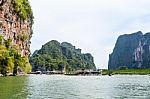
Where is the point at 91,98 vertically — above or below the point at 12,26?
below

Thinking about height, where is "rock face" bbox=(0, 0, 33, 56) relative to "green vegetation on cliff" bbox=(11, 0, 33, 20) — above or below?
below

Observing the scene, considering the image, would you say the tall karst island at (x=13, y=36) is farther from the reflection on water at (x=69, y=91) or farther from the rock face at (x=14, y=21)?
the reflection on water at (x=69, y=91)

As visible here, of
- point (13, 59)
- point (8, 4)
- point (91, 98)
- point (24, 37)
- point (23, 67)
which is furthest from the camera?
point (24, 37)

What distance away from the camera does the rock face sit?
524 ft

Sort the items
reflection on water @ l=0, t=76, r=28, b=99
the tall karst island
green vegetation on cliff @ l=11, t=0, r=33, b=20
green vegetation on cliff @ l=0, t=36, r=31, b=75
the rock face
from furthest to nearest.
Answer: green vegetation on cliff @ l=11, t=0, r=33, b=20 → the rock face → the tall karst island → green vegetation on cliff @ l=0, t=36, r=31, b=75 → reflection on water @ l=0, t=76, r=28, b=99

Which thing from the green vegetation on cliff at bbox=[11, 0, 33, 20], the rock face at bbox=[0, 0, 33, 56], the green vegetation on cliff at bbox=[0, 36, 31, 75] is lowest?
the green vegetation on cliff at bbox=[0, 36, 31, 75]

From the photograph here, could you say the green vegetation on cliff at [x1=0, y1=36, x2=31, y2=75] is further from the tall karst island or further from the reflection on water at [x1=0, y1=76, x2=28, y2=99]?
the reflection on water at [x1=0, y1=76, x2=28, y2=99]

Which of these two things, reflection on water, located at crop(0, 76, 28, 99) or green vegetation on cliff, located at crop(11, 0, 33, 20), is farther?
green vegetation on cliff, located at crop(11, 0, 33, 20)

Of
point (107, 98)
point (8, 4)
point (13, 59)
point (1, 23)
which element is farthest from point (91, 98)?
point (8, 4)

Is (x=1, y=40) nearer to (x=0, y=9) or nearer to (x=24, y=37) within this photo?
(x=0, y=9)

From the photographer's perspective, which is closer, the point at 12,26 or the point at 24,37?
the point at 12,26

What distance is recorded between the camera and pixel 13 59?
138000 millimetres

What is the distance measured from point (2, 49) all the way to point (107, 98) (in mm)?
92402

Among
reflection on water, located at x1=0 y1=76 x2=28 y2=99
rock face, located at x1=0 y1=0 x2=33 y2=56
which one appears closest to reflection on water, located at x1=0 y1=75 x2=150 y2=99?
reflection on water, located at x1=0 y1=76 x2=28 y2=99
